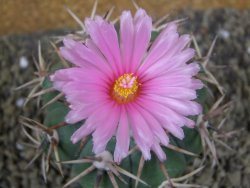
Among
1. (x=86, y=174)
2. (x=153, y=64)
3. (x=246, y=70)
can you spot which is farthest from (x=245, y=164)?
(x=153, y=64)

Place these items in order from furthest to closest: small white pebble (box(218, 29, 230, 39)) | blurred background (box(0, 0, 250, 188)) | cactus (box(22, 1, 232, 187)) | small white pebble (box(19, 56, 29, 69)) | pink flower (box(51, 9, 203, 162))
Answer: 1. small white pebble (box(218, 29, 230, 39))
2. small white pebble (box(19, 56, 29, 69))
3. blurred background (box(0, 0, 250, 188))
4. cactus (box(22, 1, 232, 187))
5. pink flower (box(51, 9, 203, 162))

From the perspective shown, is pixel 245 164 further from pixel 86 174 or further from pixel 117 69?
pixel 117 69

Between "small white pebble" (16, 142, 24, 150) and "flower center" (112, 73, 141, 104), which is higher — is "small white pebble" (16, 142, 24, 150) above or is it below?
below

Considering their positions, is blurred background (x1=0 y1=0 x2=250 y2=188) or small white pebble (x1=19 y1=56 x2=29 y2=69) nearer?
blurred background (x1=0 y1=0 x2=250 y2=188)

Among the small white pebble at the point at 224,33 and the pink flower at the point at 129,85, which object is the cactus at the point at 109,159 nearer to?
the pink flower at the point at 129,85

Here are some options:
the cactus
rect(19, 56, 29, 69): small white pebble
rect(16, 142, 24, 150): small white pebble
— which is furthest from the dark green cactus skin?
rect(19, 56, 29, 69): small white pebble

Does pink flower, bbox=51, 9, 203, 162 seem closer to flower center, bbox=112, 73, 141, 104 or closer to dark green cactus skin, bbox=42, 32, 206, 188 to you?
flower center, bbox=112, 73, 141, 104

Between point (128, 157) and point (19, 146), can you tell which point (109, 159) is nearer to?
point (128, 157)

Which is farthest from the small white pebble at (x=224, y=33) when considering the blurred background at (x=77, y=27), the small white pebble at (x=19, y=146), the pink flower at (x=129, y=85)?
the pink flower at (x=129, y=85)
